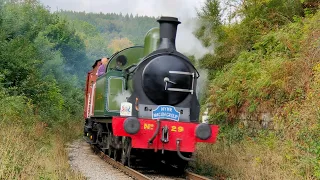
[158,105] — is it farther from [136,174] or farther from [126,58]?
[126,58]

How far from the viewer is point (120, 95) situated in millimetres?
12203

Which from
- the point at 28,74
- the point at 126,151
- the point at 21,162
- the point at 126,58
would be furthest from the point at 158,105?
the point at 28,74

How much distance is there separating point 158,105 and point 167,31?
70.9 inches

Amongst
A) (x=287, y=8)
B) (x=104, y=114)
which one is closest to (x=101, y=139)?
(x=104, y=114)

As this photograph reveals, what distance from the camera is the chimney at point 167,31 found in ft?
36.4

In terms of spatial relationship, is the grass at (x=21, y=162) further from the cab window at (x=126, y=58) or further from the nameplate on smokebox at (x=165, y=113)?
the cab window at (x=126, y=58)

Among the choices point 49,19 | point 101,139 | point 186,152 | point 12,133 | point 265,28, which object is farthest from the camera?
point 49,19

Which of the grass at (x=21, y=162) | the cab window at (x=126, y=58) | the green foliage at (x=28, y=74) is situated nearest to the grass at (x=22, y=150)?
the grass at (x=21, y=162)

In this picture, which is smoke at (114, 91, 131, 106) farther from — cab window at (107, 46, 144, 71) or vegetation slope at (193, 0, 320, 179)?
vegetation slope at (193, 0, 320, 179)

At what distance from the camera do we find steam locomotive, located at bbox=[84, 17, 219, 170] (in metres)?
10.3

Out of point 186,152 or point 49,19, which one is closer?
point 186,152

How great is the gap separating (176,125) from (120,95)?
7.81 ft

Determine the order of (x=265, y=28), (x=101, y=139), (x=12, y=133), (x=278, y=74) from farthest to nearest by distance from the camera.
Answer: (x=265, y=28) < (x=101, y=139) < (x=278, y=74) < (x=12, y=133)

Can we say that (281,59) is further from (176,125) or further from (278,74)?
(176,125)
